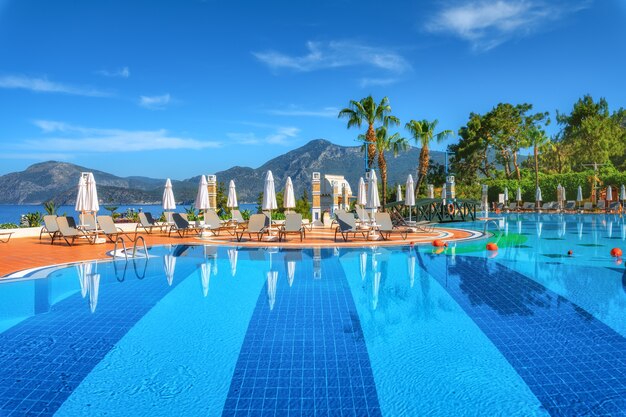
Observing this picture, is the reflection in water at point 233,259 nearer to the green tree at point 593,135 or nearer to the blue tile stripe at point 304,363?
the blue tile stripe at point 304,363

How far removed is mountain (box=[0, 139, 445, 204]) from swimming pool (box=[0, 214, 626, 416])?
98.8 m

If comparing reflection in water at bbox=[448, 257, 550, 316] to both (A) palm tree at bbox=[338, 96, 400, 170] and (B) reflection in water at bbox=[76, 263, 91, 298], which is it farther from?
(A) palm tree at bbox=[338, 96, 400, 170]

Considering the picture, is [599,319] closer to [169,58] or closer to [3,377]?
[3,377]

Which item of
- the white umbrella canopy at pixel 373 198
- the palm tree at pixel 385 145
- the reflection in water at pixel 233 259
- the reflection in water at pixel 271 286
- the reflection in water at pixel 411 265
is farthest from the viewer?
the palm tree at pixel 385 145

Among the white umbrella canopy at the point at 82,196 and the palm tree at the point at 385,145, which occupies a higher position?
the palm tree at the point at 385,145

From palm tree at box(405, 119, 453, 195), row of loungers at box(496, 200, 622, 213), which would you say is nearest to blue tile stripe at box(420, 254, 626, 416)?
palm tree at box(405, 119, 453, 195)

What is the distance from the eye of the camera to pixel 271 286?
7430 mm

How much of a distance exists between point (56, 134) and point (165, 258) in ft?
119

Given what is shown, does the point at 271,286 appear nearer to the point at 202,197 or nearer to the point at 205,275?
the point at 205,275

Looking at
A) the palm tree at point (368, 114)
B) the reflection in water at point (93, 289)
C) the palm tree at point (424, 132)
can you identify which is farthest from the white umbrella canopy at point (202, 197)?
the palm tree at point (424, 132)

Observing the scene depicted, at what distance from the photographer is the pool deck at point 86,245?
9602 mm

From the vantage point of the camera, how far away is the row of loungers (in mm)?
28792

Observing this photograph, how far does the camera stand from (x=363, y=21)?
77.8 ft

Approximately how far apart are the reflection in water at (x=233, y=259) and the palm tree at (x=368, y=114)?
15621 millimetres
